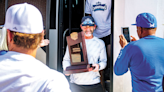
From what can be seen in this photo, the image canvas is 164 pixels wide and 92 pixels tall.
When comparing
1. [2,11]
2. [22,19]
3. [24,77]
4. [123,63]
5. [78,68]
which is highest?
[2,11]

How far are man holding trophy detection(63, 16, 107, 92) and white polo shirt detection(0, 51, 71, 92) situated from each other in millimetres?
1301

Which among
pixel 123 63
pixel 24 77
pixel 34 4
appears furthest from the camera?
pixel 34 4

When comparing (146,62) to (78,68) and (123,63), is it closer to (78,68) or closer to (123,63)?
(123,63)

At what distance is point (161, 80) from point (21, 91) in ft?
4.30

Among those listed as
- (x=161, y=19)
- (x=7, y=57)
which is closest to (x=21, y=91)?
(x=7, y=57)

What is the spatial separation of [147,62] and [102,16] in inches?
42.5

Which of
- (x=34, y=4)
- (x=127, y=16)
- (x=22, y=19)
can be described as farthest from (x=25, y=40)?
(x=34, y=4)

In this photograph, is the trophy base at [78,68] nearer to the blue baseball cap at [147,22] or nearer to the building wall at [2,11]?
the blue baseball cap at [147,22]

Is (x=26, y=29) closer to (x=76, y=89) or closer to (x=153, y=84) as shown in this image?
(x=153, y=84)

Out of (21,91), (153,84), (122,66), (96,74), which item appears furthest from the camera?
(96,74)

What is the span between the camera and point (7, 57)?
0.68 m

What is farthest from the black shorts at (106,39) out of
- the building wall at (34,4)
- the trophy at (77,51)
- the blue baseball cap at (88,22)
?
the building wall at (34,4)

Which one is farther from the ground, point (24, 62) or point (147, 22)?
point (147, 22)

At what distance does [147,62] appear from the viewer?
141cm
